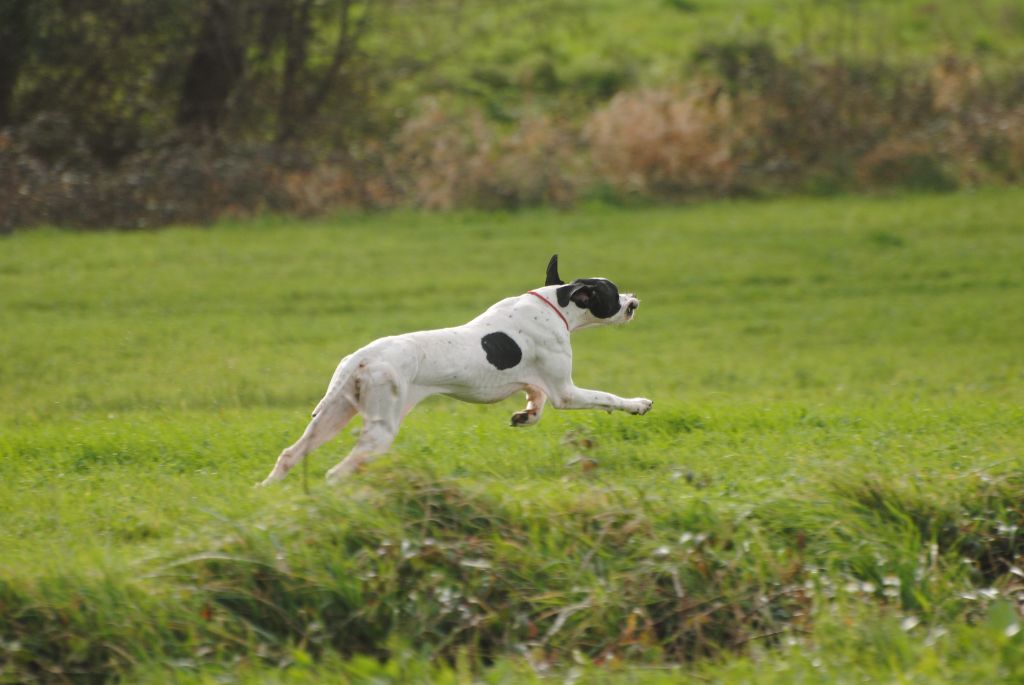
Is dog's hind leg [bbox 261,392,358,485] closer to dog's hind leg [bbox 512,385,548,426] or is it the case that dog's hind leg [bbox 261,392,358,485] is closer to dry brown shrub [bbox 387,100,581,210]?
dog's hind leg [bbox 512,385,548,426]

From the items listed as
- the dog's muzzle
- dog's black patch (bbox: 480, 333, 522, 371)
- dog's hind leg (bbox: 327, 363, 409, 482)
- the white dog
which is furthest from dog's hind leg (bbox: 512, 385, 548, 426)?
dog's hind leg (bbox: 327, 363, 409, 482)

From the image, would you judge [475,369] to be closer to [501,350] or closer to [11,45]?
[501,350]

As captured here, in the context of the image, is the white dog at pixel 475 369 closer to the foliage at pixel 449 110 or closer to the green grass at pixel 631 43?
the foliage at pixel 449 110

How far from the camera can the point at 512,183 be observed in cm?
1897

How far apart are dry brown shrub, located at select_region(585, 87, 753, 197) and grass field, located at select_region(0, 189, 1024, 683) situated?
240 inches

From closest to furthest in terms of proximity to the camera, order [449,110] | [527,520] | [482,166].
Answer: [527,520] < [482,166] < [449,110]

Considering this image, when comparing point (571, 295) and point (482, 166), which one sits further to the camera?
point (482, 166)

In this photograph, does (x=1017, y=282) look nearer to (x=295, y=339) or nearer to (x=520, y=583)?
(x=295, y=339)

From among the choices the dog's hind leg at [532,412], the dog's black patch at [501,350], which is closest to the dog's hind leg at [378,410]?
the dog's black patch at [501,350]

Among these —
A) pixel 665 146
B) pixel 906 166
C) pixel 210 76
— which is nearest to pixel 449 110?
pixel 665 146

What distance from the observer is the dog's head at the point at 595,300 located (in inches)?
331

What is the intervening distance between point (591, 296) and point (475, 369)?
111 centimetres

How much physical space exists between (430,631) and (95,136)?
16.3 m

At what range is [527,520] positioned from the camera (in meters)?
6.57
